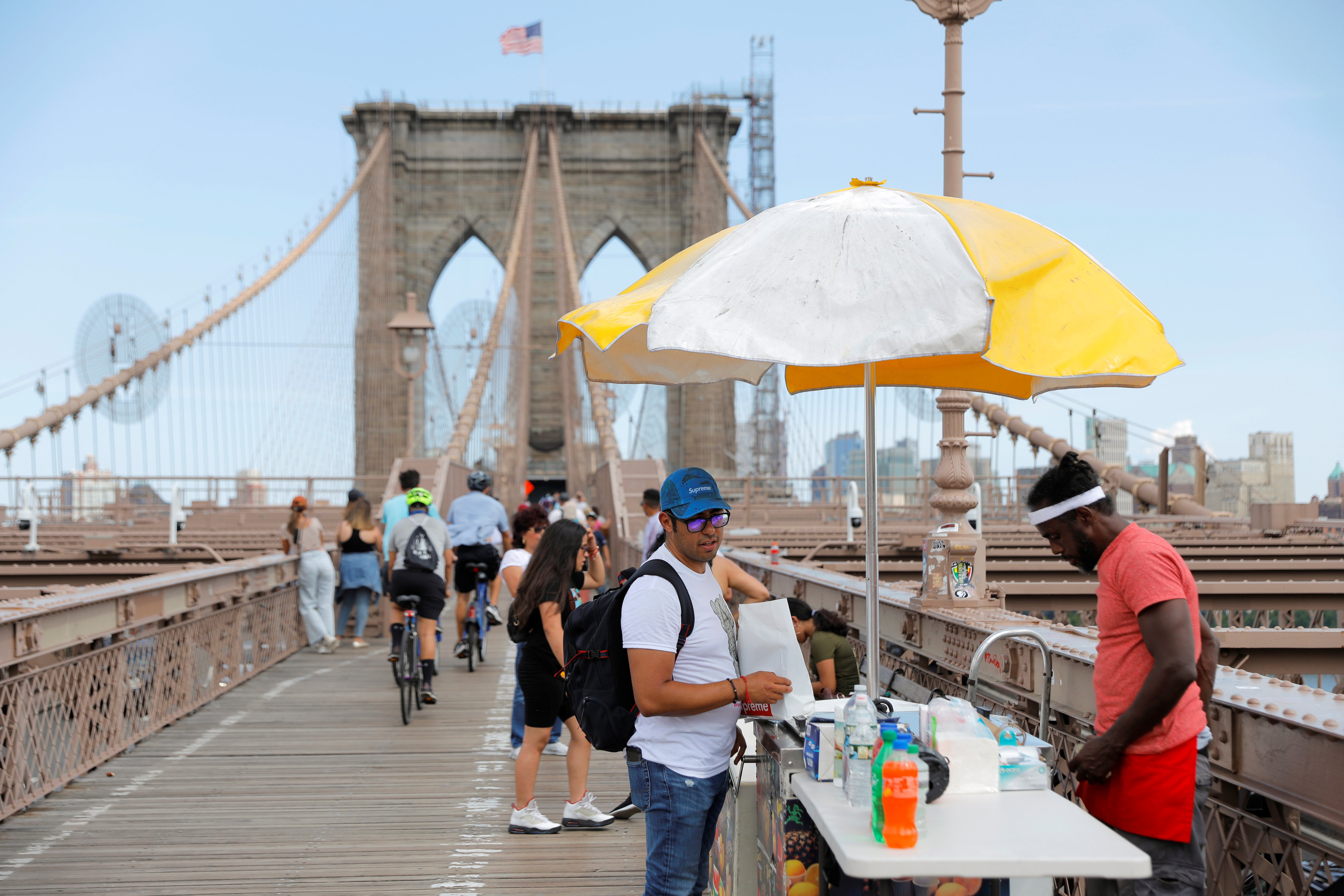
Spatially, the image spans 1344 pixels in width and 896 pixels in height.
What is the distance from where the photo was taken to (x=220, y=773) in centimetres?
661

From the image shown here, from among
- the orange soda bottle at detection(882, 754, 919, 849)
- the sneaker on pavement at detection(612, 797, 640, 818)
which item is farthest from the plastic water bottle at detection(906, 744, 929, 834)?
the sneaker on pavement at detection(612, 797, 640, 818)

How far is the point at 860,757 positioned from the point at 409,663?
20.3 feet

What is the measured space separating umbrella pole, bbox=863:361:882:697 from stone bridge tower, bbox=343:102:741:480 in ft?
129

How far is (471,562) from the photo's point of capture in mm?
10219

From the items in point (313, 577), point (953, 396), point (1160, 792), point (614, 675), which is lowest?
point (313, 577)

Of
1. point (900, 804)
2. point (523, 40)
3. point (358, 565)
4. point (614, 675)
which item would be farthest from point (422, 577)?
point (523, 40)

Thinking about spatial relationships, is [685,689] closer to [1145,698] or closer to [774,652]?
[774,652]

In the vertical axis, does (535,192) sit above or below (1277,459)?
above

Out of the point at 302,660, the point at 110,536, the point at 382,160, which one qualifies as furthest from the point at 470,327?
the point at 302,660

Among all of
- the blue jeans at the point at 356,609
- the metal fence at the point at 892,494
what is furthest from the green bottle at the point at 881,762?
the metal fence at the point at 892,494

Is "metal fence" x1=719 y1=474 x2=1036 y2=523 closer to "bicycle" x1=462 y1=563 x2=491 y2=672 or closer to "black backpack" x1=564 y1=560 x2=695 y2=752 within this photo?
"bicycle" x1=462 y1=563 x2=491 y2=672

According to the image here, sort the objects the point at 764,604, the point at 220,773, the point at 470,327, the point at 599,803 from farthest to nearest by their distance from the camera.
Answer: the point at 470,327 < the point at 220,773 < the point at 599,803 < the point at 764,604

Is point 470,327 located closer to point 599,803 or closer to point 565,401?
point 565,401

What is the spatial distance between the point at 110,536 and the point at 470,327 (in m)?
21.3
